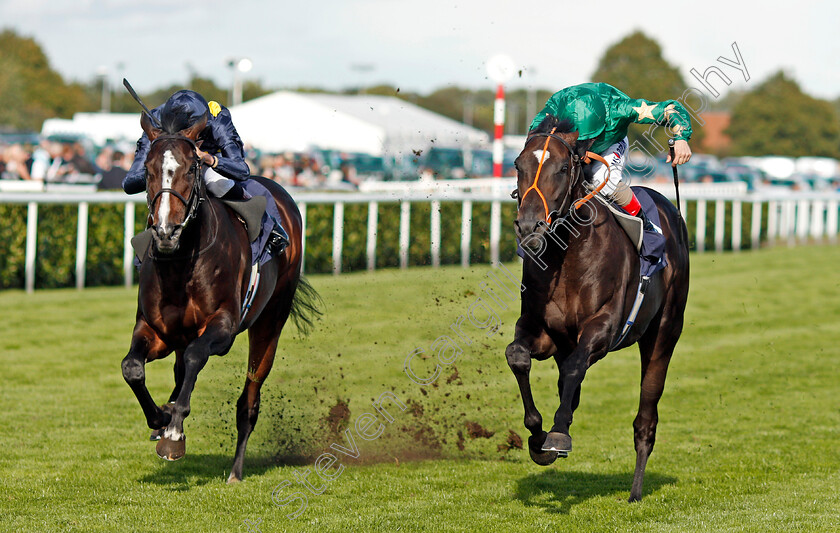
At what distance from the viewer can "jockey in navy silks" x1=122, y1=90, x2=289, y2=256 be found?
4570 mm

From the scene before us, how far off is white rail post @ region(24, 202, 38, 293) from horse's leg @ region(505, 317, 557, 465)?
306 inches

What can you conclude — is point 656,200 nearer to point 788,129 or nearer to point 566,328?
point 566,328

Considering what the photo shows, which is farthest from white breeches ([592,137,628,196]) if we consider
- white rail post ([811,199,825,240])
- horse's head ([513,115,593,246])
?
white rail post ([811,199,825,240])

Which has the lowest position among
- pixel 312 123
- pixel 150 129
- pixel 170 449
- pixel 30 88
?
pixel 170 449

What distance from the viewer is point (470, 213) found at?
47.2 ft

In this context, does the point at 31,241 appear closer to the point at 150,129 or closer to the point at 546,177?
the point at 150,129

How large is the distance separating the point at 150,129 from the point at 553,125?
171 centimetres

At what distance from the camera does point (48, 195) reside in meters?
11.1

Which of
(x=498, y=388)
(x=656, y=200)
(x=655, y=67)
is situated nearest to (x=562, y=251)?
(x=656, y=200)

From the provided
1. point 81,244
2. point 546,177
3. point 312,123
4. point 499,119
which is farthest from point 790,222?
point 312,123

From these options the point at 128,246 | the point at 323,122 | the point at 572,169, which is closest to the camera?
the point at 572,169

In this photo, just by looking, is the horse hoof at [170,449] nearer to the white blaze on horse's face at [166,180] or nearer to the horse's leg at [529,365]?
the white blaze on horse's face at [166,180]

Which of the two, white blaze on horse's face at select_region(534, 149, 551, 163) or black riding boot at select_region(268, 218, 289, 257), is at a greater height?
white blaze on horse's face at select_region(534, 149, 551, 163)

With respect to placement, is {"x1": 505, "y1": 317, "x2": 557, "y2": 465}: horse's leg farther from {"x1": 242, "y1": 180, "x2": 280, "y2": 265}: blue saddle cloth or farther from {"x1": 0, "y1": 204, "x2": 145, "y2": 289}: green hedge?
{"x1": 0, "y1": 204, "x2": 145, "y2": 289}: green hedge
